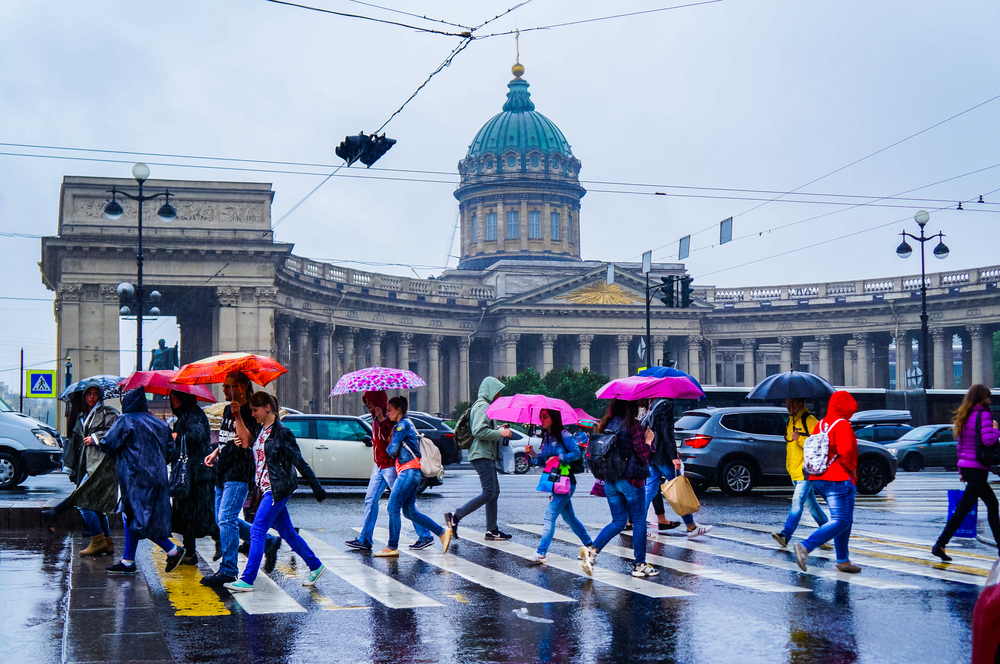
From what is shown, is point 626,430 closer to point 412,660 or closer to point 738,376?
point 412,660

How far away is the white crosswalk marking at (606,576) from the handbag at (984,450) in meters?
3.90

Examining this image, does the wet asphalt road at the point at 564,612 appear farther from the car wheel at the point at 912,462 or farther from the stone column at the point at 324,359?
the stone column at the point at 324,359

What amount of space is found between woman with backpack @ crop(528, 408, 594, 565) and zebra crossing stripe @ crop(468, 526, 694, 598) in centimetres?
27

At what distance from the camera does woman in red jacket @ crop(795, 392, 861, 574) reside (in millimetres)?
10500

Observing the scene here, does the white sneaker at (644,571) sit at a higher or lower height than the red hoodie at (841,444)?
lower

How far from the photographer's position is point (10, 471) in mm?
20141

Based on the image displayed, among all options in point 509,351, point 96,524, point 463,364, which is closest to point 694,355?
point 509,351

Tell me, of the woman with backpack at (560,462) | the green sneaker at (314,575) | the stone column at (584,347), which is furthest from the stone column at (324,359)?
the green sneaker at (314,575)

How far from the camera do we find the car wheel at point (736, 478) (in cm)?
2028

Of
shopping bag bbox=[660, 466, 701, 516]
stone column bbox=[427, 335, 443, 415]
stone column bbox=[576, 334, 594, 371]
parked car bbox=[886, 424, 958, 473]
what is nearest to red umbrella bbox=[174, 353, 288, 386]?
shopping bag bbox=[660, 466, 701, 516]

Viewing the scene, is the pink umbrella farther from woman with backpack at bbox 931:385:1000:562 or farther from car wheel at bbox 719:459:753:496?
car wheel at bbox 719:459:753:496

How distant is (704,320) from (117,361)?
43.9m

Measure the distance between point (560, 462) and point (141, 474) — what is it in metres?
4.09

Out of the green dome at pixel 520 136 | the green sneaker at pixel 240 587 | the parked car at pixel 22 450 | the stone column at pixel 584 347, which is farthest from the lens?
the green dome at pixel 520 136
